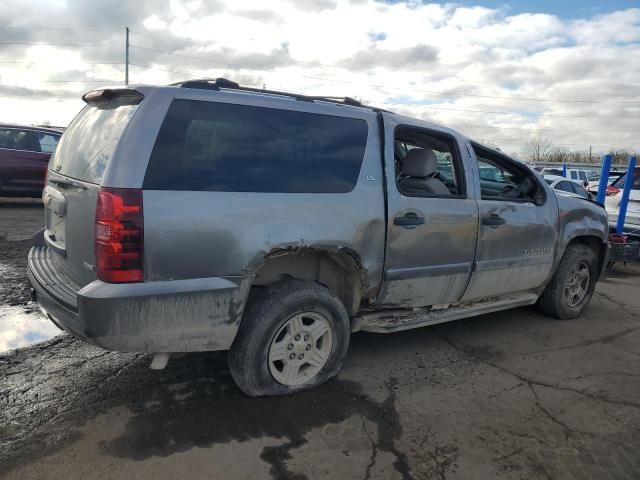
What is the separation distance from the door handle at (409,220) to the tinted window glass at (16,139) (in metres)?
9.88

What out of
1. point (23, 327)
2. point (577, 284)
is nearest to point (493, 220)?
point (577, 284)

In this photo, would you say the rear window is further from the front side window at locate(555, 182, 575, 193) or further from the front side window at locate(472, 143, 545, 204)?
the front side window at locate(555, 182, 575, 193)

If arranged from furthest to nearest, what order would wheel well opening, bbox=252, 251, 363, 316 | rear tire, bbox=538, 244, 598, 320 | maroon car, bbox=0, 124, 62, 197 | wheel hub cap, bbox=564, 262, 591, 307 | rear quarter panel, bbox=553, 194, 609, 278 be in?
maroon car, bbox=0, 124, 62, 197, wheel hub cap, bbox=564, 262, 591, 307, rear tire, bbox=538, 244, 598, 320, rear quarter panel, bbox=553, 194, 609, 278, wheel well opening, bbox=252, 251, 363, 316

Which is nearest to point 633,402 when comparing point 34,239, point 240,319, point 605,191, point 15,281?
point 240,319

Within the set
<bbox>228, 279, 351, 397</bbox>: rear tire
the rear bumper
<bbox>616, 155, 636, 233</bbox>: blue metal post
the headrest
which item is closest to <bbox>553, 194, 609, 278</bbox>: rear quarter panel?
the headrest

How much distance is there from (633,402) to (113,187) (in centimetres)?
375

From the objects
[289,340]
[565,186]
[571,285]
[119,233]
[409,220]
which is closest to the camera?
[119,233]

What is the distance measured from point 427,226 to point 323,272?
856 mm

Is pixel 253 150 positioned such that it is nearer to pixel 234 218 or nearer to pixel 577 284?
pixel 234 218

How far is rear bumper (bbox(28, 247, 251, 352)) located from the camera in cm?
261

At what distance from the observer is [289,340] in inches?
129

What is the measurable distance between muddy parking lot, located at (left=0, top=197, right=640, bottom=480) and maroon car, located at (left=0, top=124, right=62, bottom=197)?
7.08m

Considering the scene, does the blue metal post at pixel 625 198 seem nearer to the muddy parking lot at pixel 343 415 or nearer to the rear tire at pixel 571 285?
the rear tire at pixel 571 285

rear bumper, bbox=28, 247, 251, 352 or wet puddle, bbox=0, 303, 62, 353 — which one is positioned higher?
rear bumper, bbox=28, 247, 251, 352
